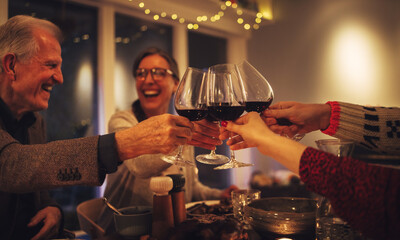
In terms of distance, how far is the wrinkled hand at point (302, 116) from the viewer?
1254 mm

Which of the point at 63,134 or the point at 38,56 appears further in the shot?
the point at 63,134

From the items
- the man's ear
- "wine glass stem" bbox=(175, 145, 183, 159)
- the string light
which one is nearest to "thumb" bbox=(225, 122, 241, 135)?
"wine glass stem" bbox=(175, 145, 183, 159)

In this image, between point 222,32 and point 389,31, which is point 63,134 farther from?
point 389,31

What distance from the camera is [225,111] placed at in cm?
109

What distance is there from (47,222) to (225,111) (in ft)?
3.16

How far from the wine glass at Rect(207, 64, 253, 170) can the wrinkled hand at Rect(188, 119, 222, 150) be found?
0.14 meters

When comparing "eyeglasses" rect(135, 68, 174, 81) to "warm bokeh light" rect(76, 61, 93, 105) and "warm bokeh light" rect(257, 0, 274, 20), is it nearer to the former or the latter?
"warm bokeh light" rect(76, 61, 93, 105)

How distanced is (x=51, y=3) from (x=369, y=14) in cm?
336

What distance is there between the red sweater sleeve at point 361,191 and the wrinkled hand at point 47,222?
45.6 inches

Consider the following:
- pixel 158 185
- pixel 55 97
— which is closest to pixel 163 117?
pixel 158 185

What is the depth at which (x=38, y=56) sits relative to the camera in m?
1.44

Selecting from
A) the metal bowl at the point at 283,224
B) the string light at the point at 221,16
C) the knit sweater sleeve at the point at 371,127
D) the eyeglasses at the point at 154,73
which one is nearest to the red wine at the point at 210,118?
the metal bowl at the point at 283,224

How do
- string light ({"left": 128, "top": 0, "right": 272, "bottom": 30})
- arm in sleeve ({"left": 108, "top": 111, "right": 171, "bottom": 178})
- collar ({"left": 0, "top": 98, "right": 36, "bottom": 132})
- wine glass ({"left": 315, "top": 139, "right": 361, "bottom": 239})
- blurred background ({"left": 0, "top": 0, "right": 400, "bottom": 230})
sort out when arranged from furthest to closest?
string light ({"left": 128, "top": 0, "right": 272, "bottom": 30}) < blurred background ({"left": 0, "top": 0, "right": 400, "bottom": 230}) < arm in sleeve ({"left": 108, "top": 111, "right": 171, "bottom": 178}) < collar ({"left": 0, "top": 98, "right": 36, "bottom": 132}) < wine glass ({"left": 315, "top": 139, "right": 361, "bottom": 239})

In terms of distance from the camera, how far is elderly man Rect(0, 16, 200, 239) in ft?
3.29
